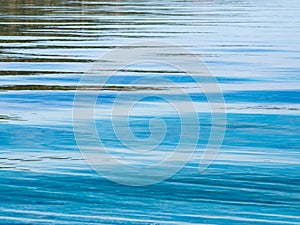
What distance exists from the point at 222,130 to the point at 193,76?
600 centimetres

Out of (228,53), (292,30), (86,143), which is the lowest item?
(86,143)

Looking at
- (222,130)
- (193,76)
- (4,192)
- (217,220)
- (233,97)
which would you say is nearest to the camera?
(217,220)

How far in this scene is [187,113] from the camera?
46.9ft

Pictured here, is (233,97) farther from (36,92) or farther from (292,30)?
(292,30)

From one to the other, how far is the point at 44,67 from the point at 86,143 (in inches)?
351

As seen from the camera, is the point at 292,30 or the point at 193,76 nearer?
the point at 193,76

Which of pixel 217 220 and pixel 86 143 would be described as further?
pixel 86 143

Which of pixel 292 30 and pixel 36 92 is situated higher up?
pixel 292 30

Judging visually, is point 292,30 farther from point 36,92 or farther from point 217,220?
point 217,220

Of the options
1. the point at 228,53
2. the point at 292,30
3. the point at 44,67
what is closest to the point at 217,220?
the point at 44,67

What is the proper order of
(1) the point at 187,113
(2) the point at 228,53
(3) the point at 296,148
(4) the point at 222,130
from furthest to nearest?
1. (2) the point at 228,53
2. (1) the point at 187,113
3. (4) the point at 222,130
4. (3) the point at 296,148

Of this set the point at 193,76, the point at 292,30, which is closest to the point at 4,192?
the point at 193,76

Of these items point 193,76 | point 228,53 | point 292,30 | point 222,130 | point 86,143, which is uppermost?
point 292,30

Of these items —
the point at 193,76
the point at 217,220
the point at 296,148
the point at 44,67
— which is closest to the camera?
the point at 217,220
